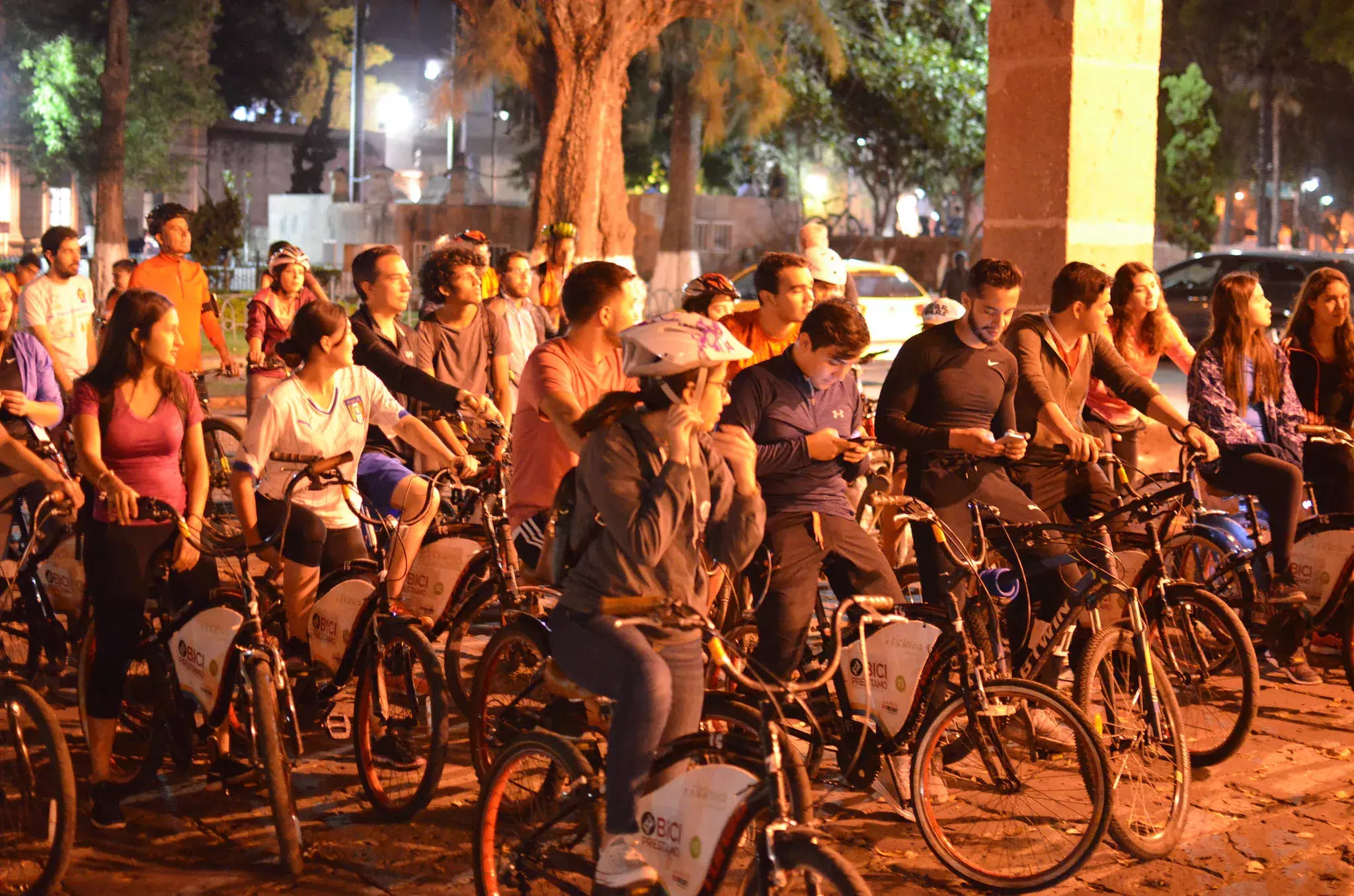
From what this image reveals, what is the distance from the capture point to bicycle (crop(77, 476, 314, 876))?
4.95 metres

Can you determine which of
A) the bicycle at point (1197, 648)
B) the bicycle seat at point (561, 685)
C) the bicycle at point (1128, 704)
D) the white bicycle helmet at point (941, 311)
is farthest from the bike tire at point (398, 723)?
the white bicycle helmet at point (941, 311)

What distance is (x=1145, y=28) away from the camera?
9.99m

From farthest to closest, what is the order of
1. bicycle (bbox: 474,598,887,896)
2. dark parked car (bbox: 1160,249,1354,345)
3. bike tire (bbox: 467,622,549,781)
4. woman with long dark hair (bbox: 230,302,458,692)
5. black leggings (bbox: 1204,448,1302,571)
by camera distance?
1. dark parked car (bbox: 1160,249,1354,345)
2. black leggings (bbox: 1204,448,1302,571)
3. woman with long dark hair (bbox: 230,302,458,692)
4. bike tire (bbox: 467,622,549,781)
5. bicycle (bbox: 474,598,887,896)

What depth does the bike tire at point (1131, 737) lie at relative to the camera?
512 cm

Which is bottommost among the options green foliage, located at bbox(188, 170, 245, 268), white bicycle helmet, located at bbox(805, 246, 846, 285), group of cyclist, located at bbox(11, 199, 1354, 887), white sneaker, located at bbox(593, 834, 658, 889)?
white sneaker, located at bbox(593, 834, 658, 889)

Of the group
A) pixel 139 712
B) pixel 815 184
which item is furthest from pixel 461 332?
pixel 815 184

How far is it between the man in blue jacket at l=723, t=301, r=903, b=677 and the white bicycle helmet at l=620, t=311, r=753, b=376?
126cm

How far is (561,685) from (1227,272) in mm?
22807

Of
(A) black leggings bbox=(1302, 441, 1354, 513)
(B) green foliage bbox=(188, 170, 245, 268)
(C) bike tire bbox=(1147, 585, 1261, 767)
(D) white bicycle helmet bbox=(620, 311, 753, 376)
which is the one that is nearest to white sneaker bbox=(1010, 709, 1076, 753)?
(C) bike tire bbox=(1147, 585, 1261, 767)

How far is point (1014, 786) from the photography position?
508 centimetres

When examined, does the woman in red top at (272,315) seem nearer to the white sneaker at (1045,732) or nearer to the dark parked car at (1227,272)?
the white sneaker at (1045,732)

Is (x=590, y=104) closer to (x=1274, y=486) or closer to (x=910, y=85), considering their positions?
(x=1274, y=486)

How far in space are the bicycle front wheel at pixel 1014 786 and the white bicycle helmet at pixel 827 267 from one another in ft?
10.9

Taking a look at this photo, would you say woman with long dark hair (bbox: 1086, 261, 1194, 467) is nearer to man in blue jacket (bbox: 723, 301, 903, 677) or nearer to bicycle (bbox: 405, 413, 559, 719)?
man in blue jacket (bbox: 723, 301, 903, 677)
